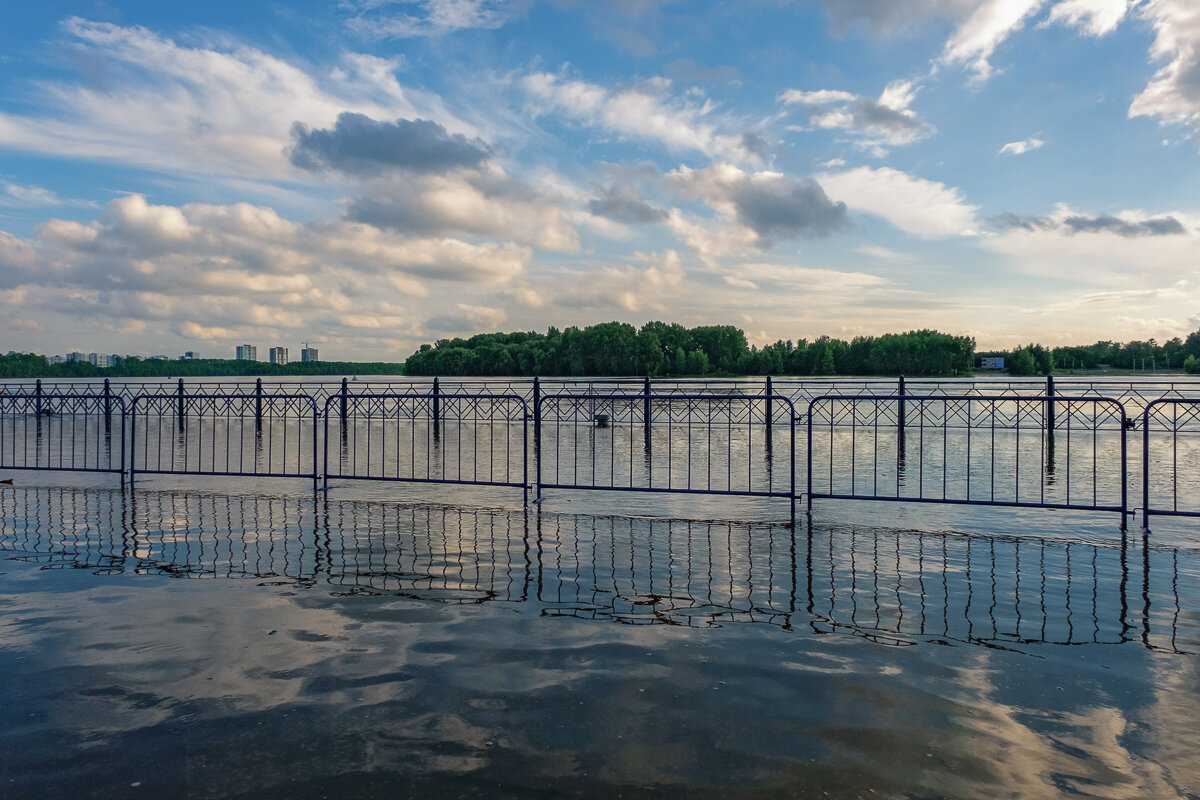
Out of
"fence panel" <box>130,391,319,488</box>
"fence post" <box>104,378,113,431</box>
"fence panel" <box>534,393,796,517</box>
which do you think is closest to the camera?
"fence panel" <box>534,393,796,517</box>

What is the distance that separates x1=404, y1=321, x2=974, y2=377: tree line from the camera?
3991 inches

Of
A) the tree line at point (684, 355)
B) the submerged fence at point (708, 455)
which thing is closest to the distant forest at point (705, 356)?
the tree line at point (684, 355)

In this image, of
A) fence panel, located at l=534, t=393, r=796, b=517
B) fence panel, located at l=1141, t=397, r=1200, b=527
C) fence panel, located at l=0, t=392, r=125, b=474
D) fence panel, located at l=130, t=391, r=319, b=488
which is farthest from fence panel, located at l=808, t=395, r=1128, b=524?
fence panel, located at l=0, t=392, r=125, b=474

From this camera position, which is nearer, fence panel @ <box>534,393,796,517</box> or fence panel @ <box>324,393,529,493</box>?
fence panel @ <box>534,393,796,517</box>

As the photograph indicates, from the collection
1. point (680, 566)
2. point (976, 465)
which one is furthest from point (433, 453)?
point (680, 566)

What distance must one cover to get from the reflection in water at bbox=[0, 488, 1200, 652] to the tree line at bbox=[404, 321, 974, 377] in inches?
3608

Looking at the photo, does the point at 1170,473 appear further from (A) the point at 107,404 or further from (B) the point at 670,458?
(A) the point at 107,404

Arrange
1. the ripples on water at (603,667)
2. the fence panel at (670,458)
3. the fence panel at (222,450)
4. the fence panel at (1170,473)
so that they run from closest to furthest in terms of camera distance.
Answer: the ripples on water at (603,667) < the fence panel at (1170,473) < the fence panel at (670,458) < the fence panel at (222,450)

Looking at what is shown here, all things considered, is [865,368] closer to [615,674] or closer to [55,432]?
[55,432]

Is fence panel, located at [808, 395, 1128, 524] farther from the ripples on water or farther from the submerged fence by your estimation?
the ripples on water

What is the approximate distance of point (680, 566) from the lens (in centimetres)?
719

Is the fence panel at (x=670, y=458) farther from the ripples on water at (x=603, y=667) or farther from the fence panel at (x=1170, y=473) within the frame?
the fence panel at (x=1170, y=473)

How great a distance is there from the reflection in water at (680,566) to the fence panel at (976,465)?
1333 millimetres

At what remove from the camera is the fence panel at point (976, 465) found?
9.74 m
